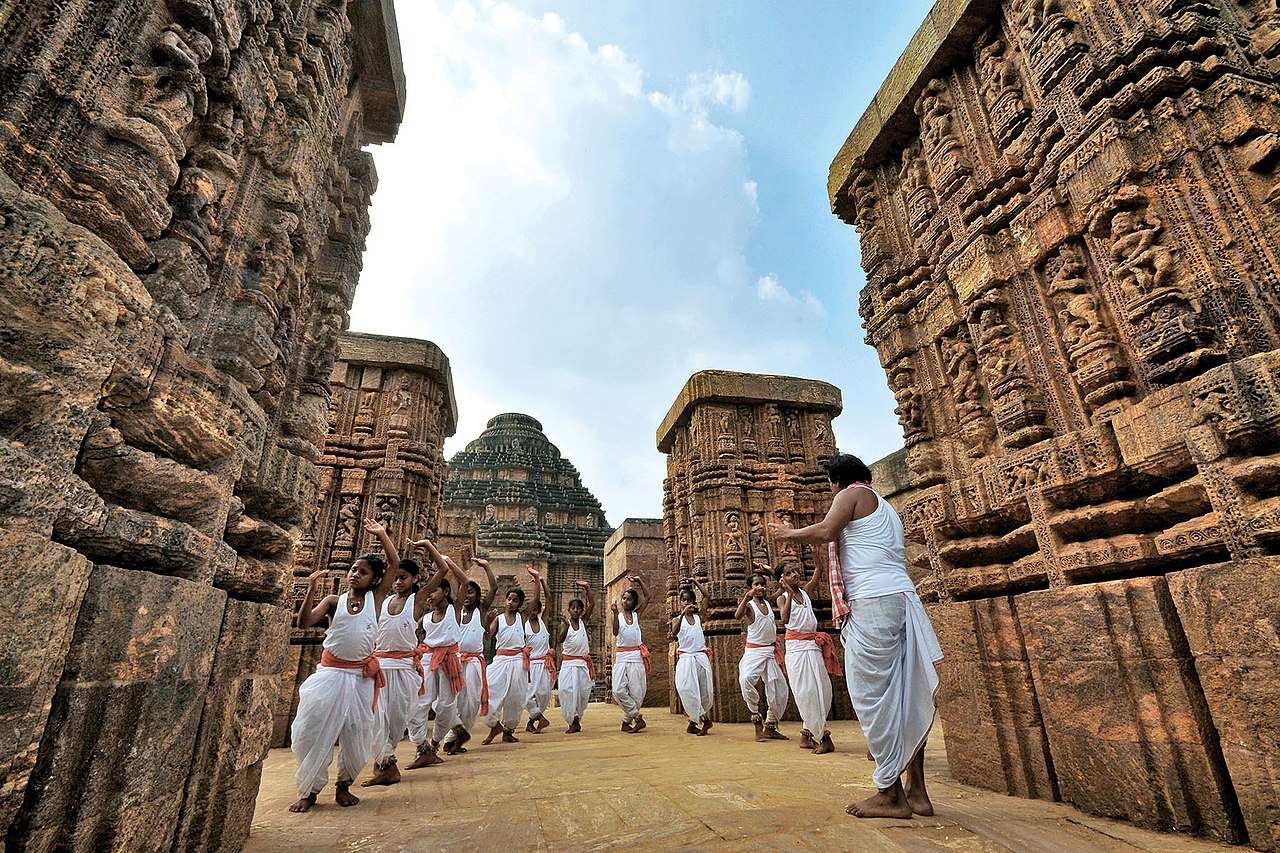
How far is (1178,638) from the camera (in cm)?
281

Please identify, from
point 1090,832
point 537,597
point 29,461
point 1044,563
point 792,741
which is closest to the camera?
point 29,461

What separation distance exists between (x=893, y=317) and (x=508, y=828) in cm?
482

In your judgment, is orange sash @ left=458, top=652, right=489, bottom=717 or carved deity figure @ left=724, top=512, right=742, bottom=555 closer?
orange sash @ left=458, top=652, right=489, bottom=717

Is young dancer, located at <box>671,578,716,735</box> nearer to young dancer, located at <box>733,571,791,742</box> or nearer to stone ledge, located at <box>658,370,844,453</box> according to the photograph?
young dancer, located at <box>733,571,791,742</box>

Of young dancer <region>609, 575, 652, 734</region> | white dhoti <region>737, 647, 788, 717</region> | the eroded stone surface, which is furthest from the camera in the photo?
the eroded stone surface

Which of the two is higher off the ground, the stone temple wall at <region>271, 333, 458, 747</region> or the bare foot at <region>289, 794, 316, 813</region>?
the stone temple wall at <region>271, 333, 458, 747</region>

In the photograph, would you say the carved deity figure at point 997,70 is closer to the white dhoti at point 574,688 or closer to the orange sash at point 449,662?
the orange sash at point 449,662

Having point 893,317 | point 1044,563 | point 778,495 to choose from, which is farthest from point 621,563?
point 1044,563

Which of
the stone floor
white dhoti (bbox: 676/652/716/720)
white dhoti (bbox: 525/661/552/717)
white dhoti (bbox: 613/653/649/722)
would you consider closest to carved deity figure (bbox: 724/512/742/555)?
white dhoti (bbox: 676/652/716/720)

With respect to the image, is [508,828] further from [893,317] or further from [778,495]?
[778,495]

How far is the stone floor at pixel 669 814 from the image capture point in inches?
105

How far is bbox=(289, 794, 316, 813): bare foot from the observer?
12.5 ft

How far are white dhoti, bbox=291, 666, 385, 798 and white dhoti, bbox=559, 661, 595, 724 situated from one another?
4.97 m

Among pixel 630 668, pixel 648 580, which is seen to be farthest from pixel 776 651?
pixel 648 580
